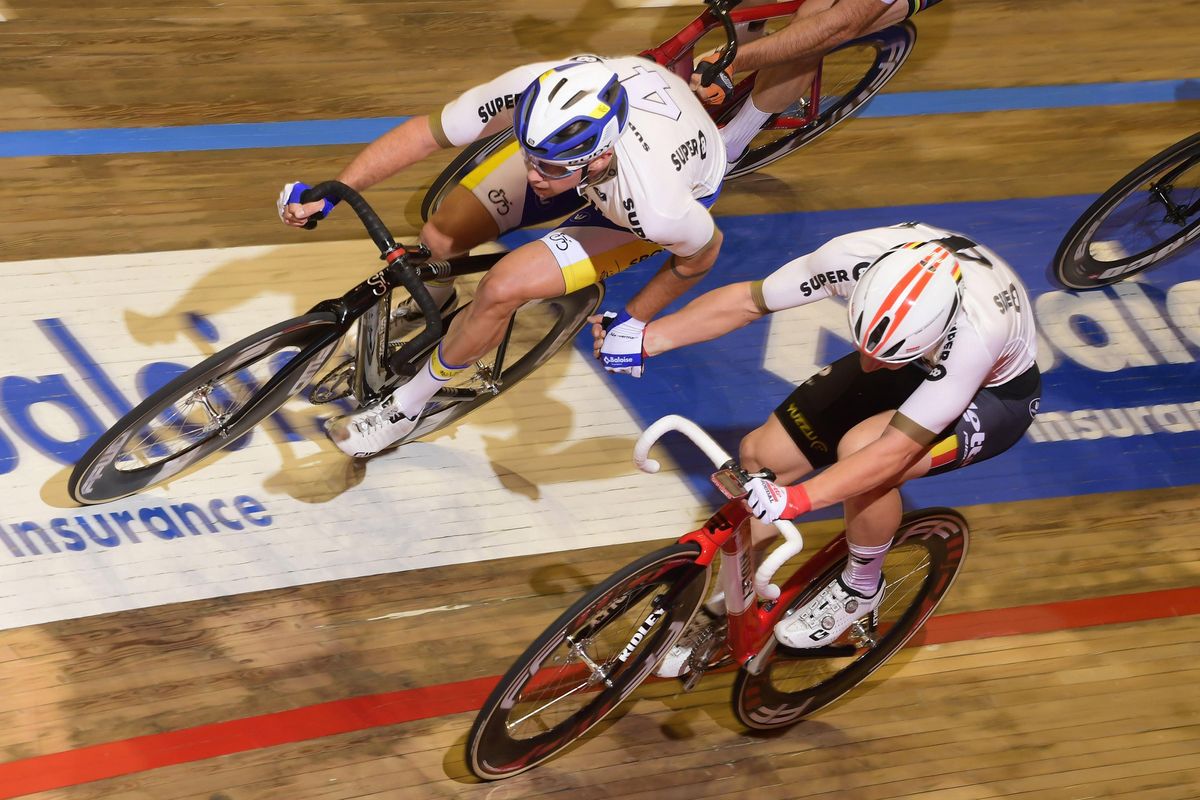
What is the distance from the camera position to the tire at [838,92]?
5.46 m

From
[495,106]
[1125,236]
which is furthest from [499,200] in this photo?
[1125,236]

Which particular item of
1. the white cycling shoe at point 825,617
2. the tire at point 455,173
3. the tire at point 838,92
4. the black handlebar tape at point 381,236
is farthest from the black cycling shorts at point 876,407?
the tire at point 838,92

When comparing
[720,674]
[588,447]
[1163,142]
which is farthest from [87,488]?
[1163,142]

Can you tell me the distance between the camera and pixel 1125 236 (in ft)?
17.8

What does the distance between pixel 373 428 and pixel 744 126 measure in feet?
7.20

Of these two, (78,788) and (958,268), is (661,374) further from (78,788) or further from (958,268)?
(78,788)

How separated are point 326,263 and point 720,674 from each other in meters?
2.38

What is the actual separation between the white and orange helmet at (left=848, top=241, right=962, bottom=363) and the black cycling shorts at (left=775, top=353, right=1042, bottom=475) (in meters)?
0.48

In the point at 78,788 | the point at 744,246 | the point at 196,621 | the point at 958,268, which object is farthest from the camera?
the point at 744,246

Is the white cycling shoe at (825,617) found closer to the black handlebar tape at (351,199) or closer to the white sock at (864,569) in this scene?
the white sock at (864,569)

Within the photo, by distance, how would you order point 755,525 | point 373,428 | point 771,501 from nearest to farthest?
point 771,501 < point 755,525 < point 373,428

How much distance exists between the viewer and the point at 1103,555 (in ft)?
14.8

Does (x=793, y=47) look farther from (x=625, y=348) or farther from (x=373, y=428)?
(x=373, y=428)

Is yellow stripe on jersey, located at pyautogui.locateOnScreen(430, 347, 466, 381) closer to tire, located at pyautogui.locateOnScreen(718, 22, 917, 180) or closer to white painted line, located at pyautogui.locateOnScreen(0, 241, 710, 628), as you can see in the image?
white painted line, located at pyautogui.locateOnScreen(0, 241, 710, 628)
